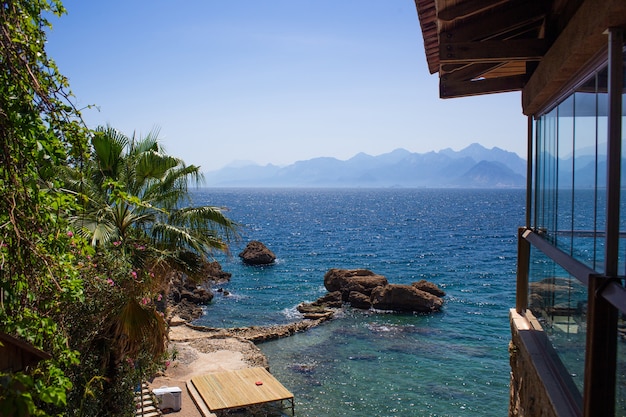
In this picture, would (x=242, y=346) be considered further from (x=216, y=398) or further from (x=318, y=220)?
(x=318, y=220)

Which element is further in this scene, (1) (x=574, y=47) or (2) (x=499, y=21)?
(2) (x=499, y=21)

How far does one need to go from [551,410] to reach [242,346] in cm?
2035

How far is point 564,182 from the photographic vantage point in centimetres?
597

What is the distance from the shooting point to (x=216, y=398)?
1672cm

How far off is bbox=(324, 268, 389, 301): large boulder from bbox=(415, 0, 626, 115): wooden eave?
2797 cm

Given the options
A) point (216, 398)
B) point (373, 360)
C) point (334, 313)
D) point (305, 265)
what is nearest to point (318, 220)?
point (305, 265)

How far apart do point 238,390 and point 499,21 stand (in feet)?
45.4

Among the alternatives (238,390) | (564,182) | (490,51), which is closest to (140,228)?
(490,51)

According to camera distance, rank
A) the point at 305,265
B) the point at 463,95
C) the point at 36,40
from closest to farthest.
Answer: the point at 36,40 → the point at 463,95 → the point at 305,265

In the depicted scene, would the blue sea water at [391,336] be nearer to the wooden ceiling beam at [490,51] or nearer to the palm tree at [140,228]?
the palm tree at [140,228]

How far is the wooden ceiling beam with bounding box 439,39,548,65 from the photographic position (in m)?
6.55

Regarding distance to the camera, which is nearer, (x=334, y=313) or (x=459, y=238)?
(x=334, y=313)

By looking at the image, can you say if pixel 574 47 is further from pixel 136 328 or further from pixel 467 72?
pixel 136 328

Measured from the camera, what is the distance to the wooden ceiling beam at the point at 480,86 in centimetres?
862
